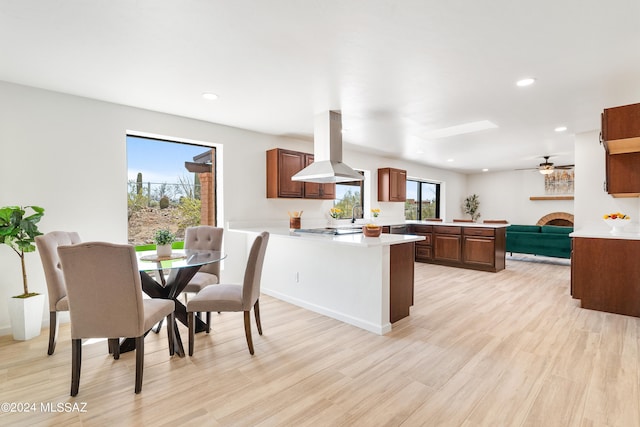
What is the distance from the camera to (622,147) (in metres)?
3.50

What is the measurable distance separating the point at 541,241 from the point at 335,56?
6.25m

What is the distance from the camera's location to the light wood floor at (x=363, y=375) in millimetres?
1804

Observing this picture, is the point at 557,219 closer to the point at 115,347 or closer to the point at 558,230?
the point at 558,230

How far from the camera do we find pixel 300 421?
1761mm

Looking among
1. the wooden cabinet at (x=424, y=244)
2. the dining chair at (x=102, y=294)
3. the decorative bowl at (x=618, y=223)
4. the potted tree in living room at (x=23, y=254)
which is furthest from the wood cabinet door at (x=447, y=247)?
the potted tree in living room at (x=23, y=254)

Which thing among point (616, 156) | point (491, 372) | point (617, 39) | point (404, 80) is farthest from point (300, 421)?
point (616, 156)

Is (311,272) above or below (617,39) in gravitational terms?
below

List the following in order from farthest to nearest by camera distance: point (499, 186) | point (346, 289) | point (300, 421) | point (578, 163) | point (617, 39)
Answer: point (499, 186), point (578, 163), point (346, 289), point (617, 39), point (300, 421)

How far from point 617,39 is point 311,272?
3.30 metres

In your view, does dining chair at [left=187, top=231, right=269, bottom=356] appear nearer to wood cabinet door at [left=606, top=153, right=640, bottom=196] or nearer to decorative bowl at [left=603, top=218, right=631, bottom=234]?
decorative bowl at [left=603, top=218, right=631, bottom=234]

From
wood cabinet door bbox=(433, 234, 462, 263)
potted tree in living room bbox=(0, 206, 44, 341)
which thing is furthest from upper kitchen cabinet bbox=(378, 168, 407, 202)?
potted tree in living room bbox=(0, 206, 44, 341)

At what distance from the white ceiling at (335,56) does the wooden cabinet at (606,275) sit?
1641mm

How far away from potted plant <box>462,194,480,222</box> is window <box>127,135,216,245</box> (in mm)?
8962

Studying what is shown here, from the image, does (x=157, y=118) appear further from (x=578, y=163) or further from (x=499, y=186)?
(x=499, y=186)
